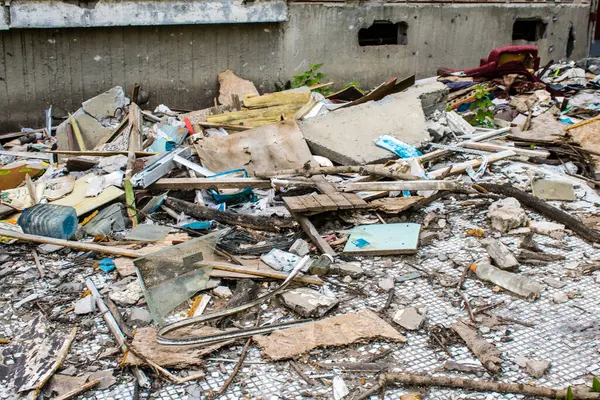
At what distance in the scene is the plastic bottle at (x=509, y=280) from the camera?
382 centimetres

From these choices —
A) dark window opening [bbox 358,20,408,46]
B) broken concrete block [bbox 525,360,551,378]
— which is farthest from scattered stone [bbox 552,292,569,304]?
dark window opening [bbox 358,20,408,46]

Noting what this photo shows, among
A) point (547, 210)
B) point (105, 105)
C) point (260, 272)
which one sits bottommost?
point (260, 272)

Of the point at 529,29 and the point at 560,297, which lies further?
the point at 529,29

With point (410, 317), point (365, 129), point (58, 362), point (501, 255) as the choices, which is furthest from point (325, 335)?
point (365, 129)

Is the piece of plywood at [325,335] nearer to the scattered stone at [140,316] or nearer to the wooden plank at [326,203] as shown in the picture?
the scattered stone at [140,316]

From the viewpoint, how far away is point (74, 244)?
14.6 ft

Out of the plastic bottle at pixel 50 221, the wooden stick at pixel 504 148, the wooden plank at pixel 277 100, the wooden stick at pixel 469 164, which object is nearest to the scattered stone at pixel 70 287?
the plastic bottle at pixel 50 221

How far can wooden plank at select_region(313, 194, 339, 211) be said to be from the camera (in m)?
4.64

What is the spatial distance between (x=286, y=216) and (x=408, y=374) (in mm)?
2294

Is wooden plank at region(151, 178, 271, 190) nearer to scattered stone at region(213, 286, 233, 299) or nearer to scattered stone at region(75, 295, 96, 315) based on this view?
scattered stone at region(213, 286, 233, 299)

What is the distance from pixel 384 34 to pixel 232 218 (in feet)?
20.7

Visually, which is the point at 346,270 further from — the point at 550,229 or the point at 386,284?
the point at 550,229

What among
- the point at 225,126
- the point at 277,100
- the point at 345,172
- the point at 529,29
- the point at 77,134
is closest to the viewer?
the point at 345,172

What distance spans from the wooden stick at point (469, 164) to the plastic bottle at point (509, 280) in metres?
1.76
